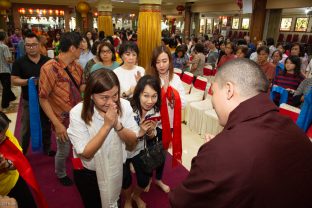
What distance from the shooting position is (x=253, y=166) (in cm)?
79

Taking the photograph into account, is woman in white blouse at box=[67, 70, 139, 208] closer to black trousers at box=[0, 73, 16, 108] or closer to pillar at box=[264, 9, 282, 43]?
black trousers at box=[0, 73, 16, 108]

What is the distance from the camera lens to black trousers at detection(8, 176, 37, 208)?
5.28ft

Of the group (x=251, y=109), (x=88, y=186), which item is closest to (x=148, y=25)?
(x=88, y=186)

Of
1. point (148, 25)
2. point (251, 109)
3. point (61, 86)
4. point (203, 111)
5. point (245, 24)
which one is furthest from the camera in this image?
point (245, 24)

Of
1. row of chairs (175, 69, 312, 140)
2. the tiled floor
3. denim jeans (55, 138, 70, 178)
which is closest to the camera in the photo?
denim jeans (55, 138, 70, 178)

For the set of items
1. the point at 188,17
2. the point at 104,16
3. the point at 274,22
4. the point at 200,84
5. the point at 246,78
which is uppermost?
the point at 188,17

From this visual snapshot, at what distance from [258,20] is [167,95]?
11.0 m

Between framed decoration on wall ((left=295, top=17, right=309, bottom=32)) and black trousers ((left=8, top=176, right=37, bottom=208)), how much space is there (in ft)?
52.6

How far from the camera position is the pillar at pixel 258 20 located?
11092 millimetres

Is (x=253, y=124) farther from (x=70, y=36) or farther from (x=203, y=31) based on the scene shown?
(x=203, y=31)

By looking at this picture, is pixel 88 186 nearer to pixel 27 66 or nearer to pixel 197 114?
pixel 27 66

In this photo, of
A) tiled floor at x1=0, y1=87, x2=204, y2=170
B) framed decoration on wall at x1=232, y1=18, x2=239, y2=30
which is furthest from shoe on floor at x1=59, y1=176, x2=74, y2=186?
framed decoration on wall at x1=232, y1=18, x2=239, y2=30

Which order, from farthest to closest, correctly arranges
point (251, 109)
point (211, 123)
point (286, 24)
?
point (286, 24) < point (211, 123) < point (251, 109)

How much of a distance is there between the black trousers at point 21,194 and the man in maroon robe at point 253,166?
1223 mm
